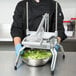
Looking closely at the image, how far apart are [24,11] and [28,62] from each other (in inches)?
25.8

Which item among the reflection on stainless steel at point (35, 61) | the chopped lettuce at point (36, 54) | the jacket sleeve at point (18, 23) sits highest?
the jacket sleeve at point (18, 23)

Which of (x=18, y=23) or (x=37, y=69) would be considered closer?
(x=37, y=69)

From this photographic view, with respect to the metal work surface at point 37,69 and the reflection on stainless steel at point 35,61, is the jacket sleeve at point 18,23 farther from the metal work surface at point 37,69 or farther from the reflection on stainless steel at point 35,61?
the reflection on stainless steel at point 35,61

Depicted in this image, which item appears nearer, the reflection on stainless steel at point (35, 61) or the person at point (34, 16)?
the reflection on stainless steel at point (35, 61)

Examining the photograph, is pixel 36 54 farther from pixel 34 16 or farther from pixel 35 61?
pixel 34 16

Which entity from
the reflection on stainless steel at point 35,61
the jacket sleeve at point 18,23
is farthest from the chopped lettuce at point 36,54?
the jacket sleeve at point 18,23

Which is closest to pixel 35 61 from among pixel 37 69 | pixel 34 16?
pixel 37 69

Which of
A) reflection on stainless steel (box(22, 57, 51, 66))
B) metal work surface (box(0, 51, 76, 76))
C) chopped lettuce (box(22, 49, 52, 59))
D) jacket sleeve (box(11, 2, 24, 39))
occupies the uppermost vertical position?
jacket sleeve (box(11, 2, 24, 39))

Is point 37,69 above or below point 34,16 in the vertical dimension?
below

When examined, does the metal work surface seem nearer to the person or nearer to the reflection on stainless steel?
the reflection on stainless steel

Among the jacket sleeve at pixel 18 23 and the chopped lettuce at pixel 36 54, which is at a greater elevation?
the jacket sleeve at pixel 18 23

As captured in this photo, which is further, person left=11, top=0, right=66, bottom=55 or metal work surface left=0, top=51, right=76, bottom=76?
person left=11, top=0, right=66, bottom=55

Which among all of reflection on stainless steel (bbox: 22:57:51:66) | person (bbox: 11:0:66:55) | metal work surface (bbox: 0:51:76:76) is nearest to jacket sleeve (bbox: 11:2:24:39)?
person (bbox: 11:0:66:55)

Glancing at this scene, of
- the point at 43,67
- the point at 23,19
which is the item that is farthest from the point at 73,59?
the point at 23,19
